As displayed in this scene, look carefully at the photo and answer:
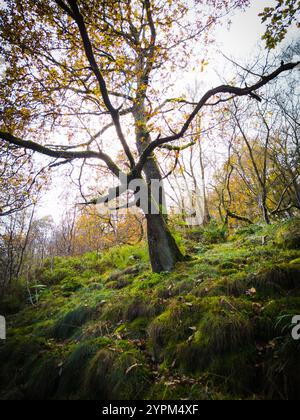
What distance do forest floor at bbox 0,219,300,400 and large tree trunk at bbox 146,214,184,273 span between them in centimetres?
32

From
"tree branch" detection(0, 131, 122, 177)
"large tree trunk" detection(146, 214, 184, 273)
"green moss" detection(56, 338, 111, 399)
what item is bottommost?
"green moss" detection(56, 338, 111, 399)

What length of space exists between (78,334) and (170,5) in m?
8.41

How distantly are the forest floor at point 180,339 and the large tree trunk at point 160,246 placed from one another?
1.04ft

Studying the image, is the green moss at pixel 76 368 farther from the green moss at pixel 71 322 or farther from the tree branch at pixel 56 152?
the tree branch at pixel 56 152

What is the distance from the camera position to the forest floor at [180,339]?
2.24 m

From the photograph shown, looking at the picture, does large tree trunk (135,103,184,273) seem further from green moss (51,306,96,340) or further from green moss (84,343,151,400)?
green moss (84,343,151,400)

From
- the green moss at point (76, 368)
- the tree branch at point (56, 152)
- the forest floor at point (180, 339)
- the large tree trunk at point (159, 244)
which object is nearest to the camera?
the forest floor at point (180, 339)

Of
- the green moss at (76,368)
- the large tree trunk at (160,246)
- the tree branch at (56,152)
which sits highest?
the tree branch at (56,152)

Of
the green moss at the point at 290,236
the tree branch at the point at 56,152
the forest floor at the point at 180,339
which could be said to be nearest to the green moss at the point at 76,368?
the forest floor at the point at 180,339

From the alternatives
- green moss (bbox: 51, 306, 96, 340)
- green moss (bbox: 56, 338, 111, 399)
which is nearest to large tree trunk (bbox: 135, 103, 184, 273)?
green moss (bbox: 51, 306, 96, 340)

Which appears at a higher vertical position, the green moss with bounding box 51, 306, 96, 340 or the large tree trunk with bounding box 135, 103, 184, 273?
the large tree trunk with bounding box 135, 103, 184, 273

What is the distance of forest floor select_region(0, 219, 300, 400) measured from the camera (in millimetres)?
2236

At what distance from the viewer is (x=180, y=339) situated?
2893 mm

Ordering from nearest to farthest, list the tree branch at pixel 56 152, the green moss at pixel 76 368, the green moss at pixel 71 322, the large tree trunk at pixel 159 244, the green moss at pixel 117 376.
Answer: the green moss at pixel 117 376, the green moss at pixel 76 368, the green moss at pixel 71 322, the tree branch at pixel 56 152, the large tree trunk at pixel 159 244
